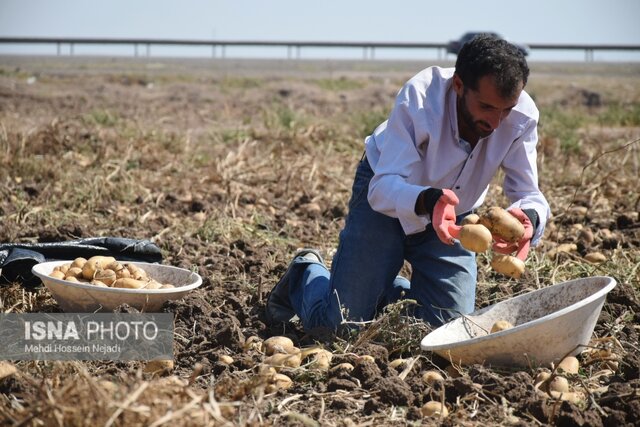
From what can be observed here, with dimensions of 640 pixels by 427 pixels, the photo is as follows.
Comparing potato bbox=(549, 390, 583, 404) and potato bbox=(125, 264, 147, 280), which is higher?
potato bbox=(125, 264, 147, 280)

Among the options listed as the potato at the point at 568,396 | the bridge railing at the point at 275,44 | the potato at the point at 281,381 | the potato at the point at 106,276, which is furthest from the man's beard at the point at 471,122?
the bridge railing at the point at 275,44

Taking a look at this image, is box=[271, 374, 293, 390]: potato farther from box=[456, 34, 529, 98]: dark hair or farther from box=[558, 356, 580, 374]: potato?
box=[456, 34, 529, 98]: dark hair

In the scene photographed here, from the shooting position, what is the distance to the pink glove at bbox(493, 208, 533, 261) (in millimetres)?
3166

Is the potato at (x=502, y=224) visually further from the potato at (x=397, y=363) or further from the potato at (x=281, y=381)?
the potato at (x=281, y=381)

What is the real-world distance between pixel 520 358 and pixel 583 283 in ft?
1.51

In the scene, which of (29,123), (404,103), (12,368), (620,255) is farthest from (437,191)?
(29,123)

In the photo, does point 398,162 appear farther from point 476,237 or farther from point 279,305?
point 279,305

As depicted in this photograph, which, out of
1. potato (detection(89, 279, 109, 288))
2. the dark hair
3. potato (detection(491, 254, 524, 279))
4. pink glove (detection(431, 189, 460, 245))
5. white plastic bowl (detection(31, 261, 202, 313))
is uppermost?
the dark hair

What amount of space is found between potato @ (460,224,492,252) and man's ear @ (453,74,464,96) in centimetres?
57

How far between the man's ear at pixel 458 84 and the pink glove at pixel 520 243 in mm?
502

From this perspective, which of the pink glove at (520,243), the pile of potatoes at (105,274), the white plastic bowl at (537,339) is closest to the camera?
the white plastic bowl at (537,339)

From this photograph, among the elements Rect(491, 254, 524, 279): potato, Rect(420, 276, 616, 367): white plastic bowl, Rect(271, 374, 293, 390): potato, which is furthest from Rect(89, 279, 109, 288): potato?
Rect(491, 254, 524, 279): potato

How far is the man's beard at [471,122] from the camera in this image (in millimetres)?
3189

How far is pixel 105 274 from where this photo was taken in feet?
11.5
